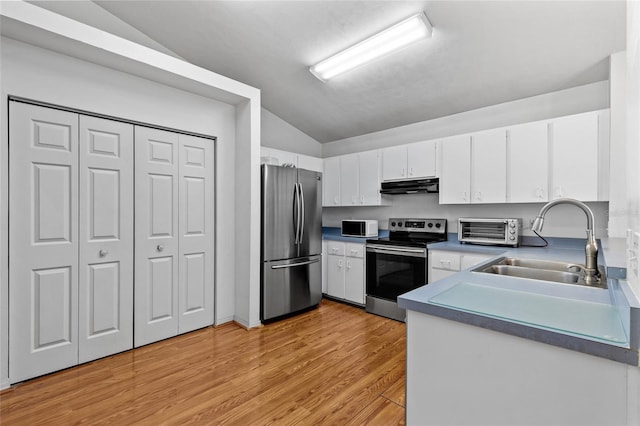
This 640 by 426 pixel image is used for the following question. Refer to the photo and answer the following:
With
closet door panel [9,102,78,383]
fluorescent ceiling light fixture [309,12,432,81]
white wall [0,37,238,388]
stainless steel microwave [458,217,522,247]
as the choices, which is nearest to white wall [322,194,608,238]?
stainless steel microwave [458,217,522,247]

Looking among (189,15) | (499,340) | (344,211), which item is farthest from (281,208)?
(499,340)

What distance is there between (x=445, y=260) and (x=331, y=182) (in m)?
2.23

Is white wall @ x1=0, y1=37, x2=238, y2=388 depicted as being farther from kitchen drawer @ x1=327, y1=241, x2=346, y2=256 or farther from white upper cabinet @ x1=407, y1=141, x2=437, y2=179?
white upper cabinet @ x1=407, y1=141, x2=437, y2=179

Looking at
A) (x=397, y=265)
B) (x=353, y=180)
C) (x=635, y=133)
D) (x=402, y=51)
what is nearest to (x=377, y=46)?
(x=402, y=51)

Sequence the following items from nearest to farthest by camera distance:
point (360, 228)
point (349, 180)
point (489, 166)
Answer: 1. point (489, 166)
2. point (360, 228)
3. point (349, 180)

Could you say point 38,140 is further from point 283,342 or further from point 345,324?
point 345,324

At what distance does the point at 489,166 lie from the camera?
3221 millimetres

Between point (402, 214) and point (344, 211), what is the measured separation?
106 cm

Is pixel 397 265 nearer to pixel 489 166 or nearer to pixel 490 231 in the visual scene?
pixel 490 231

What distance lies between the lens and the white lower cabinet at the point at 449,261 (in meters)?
2.97

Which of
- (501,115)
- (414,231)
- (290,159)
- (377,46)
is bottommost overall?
(414,231)

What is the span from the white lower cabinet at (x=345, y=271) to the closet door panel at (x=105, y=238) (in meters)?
2.37

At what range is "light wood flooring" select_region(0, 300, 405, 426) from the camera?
6.05ft

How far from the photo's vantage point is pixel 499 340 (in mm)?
981
